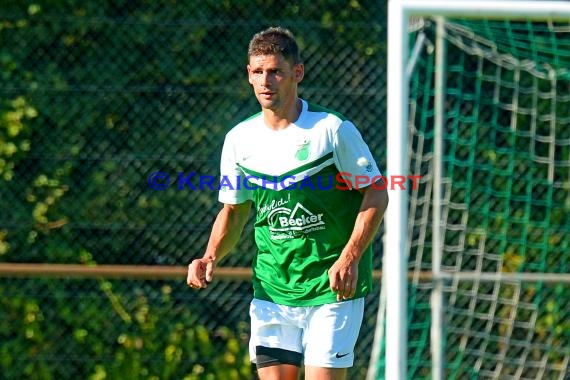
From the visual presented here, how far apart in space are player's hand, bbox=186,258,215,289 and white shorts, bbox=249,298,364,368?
0.28 meters

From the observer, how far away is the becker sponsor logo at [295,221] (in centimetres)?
406

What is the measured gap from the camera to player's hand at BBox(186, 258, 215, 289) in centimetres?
400

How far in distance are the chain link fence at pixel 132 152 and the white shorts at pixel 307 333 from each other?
224cm

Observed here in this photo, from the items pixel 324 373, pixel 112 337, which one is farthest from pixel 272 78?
pixel 112 337

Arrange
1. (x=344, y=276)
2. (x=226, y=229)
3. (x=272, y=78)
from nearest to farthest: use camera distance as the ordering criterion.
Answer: (x=344, y=276)
(x=272, y=78)
(x=226, y=229)

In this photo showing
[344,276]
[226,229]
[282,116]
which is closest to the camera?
[344,276]

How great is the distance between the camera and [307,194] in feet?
13.3

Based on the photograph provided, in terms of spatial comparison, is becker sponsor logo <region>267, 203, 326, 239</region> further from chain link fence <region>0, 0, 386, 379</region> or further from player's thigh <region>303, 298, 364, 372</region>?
chain link fence <region>0, 0, 386, 379</region>

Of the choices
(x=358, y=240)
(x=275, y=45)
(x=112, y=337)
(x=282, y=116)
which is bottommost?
(x=112, y=337)

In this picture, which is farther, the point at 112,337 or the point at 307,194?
the point at 112,337

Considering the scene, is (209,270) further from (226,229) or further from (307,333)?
(307,333)

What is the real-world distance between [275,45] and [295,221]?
0.64 metres

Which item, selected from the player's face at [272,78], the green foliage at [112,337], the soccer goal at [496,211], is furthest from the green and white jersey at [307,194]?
the green foliage at [112,337]

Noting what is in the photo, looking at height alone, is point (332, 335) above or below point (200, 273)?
below
